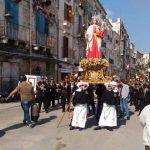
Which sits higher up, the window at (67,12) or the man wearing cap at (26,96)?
the window at (67,12)

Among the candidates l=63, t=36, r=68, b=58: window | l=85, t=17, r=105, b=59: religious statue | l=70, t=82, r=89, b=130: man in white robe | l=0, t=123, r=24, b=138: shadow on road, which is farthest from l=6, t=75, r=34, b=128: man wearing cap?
l=63, t=36, r=68, b=58: window

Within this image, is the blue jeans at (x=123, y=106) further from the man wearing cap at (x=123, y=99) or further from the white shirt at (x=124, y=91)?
the white shirt at (x=124, y=91)

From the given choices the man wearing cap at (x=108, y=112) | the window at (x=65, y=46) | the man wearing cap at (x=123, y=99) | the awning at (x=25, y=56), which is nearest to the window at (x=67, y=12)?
the window at (x=65, y=46)

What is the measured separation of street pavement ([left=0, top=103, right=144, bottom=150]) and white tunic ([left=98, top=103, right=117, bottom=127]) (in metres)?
0.25

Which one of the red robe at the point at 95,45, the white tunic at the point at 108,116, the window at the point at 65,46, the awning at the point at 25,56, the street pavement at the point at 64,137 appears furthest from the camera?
the window at the point at 65,46

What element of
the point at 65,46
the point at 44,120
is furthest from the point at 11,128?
the point at 65,46

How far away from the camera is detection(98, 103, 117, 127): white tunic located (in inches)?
537

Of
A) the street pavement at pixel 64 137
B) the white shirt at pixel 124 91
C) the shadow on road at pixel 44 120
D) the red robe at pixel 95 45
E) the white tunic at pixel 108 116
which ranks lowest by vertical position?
the street pavement at pixel 64 137

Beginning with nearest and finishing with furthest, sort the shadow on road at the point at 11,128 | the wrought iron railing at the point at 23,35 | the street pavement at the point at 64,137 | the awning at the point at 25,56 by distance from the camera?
the street pavement at the point at 64,137, the shadow on road at the point at 11,128, the awning at the point at 25,56, the wrought iron railing at the point at 23,35

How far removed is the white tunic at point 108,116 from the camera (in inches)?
537

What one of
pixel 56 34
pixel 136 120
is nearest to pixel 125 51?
pixel 56 34

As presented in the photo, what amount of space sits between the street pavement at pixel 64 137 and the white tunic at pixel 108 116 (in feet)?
0.83

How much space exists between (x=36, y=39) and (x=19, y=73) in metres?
3.44

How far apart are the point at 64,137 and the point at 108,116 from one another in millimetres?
2185
